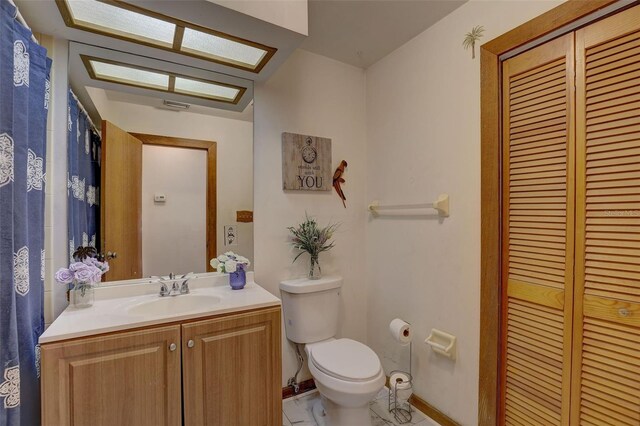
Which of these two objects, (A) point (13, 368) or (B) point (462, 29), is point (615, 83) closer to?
(B) point (462, 29)

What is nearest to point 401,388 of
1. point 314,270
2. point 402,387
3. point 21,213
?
point 402,387

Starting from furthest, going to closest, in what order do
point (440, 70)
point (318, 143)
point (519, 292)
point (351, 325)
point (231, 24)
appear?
point (351, 325) < point (318, 143) < point (440, 70) < point (519, 292) < point (231, 24)

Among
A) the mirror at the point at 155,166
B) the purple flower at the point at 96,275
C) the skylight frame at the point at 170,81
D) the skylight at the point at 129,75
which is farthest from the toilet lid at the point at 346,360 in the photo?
the skylight at the point at 129,75

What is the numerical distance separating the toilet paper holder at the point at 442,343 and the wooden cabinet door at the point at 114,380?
1.36 meters

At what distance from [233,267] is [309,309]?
0.58m

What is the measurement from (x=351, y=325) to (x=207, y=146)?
168 centimetres

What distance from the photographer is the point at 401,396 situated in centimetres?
175

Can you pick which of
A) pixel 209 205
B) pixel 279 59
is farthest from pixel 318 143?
pixel 209 205

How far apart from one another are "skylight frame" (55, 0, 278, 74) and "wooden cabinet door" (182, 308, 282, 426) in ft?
4.39

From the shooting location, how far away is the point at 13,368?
99 cm

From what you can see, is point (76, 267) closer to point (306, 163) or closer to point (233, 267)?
point (233, 267)

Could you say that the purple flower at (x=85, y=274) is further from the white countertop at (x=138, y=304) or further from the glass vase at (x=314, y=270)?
the glass vase at (x=314, y=270)

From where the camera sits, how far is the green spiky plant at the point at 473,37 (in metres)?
1.51

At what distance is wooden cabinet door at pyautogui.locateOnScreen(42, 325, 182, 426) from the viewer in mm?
1062
